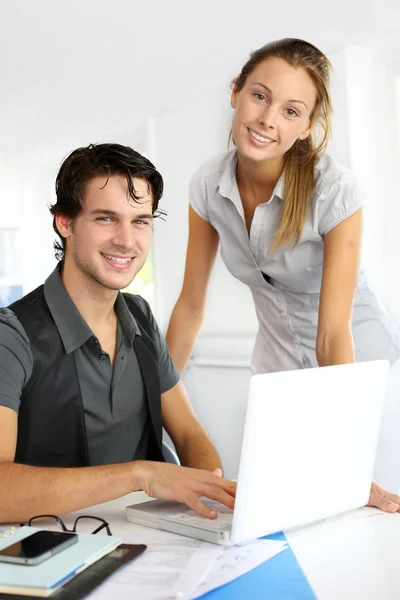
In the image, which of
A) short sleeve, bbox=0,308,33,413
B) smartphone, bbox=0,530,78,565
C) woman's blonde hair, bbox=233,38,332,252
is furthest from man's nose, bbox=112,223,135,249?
smartphone, bbox=0,530,78,565

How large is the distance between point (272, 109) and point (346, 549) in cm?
109

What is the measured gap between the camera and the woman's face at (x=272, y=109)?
188cm

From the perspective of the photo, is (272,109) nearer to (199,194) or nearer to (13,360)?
(199,194)

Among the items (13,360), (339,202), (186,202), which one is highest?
(186,202)

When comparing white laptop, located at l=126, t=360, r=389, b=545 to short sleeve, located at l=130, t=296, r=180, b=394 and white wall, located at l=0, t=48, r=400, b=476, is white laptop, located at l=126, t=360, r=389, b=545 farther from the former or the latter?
white wall, located at l=0, t=48, r=400, b=476

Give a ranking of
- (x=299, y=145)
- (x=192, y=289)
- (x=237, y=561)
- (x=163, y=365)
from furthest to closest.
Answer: (x=192, y=289), (x=299, y=145), (x=163, y=365), (x=237, y=561)

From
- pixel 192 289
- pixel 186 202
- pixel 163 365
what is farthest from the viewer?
pixel 186 202

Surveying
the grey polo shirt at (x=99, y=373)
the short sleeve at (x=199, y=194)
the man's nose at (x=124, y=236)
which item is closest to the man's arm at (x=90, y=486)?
the grey polo shirt at (x=99, y=373)

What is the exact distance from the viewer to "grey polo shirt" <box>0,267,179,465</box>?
157cm

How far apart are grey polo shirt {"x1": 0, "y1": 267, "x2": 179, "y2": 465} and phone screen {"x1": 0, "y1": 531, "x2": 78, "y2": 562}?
1.56 feet

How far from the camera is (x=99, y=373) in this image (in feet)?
5.50

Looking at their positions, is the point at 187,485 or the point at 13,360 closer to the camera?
the point at 187,485

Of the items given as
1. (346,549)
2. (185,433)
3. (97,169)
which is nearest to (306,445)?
(346,549)

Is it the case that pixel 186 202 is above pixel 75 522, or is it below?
above
